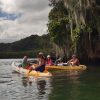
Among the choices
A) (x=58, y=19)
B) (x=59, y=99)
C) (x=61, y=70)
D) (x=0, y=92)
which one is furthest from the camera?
(x=58, y=19)

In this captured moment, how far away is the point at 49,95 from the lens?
1638 cm

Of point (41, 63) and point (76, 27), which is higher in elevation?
point (76, 27)

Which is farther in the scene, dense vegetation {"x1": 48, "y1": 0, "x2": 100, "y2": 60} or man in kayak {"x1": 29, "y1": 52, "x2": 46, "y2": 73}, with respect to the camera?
dense vegetation {"x1": 48, "y1": 0, "x2": 100, "y2": 60}

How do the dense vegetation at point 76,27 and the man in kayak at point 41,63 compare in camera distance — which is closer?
the man in kayak at point 41,63

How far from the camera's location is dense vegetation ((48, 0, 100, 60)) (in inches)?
1553

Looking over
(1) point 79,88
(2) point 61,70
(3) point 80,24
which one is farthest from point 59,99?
(3) point 80,24

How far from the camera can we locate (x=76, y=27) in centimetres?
4041

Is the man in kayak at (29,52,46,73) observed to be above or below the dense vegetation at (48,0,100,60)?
below

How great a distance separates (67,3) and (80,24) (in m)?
2.67

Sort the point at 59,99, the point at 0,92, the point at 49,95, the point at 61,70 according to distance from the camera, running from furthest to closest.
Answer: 1. the point at 61,70
2. the point at 0,92
3. the point at 49,95
4. the point at 59,99

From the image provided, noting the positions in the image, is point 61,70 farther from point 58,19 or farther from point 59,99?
point 59,99

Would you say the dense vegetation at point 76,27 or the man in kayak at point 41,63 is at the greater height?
the dense vegetation at point 76,27

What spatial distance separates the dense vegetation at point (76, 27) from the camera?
1553 inches

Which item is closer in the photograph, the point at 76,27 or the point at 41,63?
the point at 41,63
